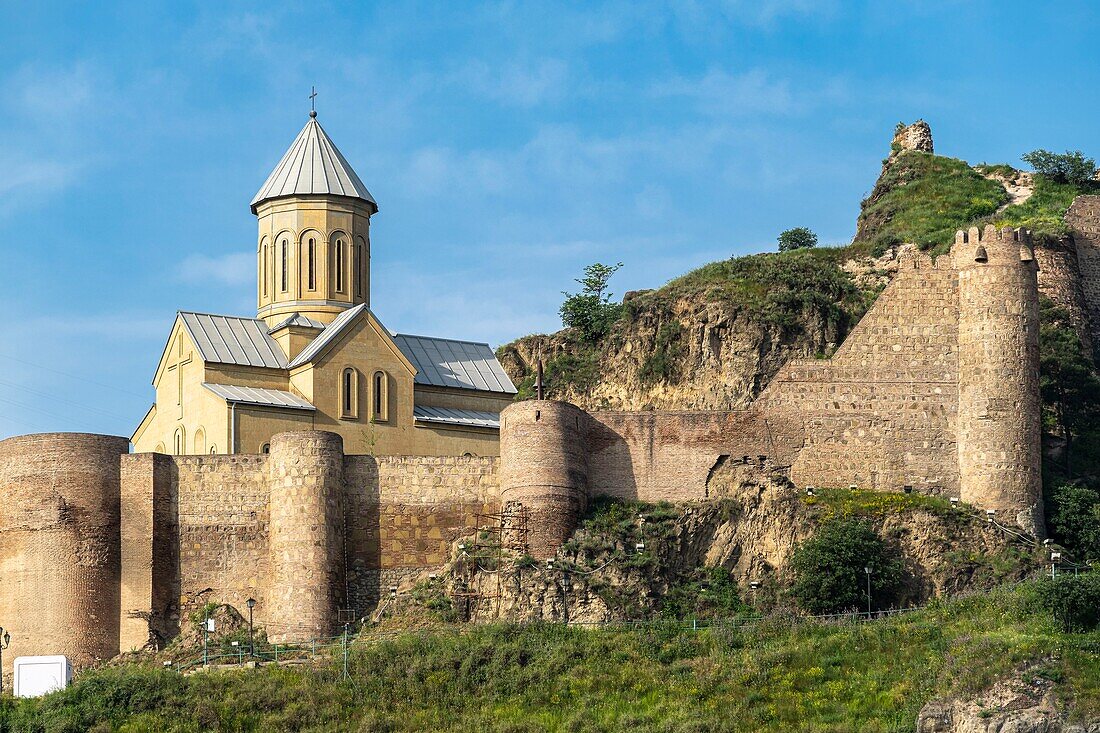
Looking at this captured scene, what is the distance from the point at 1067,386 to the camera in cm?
5703

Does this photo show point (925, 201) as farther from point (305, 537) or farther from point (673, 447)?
point (305, 537)

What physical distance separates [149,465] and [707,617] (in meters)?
11.7

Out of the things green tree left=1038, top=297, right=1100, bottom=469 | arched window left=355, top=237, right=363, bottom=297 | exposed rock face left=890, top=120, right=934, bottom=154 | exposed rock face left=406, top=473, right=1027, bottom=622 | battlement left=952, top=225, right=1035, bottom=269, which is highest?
exposed rock face left=890, top=120, right=934, bottom=154

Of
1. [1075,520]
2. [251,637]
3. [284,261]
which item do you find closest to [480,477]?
[251,637]

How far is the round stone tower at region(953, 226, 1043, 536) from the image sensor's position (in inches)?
2002

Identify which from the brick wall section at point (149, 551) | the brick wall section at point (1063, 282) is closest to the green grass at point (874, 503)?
the brick wall section at point (1063, 282)

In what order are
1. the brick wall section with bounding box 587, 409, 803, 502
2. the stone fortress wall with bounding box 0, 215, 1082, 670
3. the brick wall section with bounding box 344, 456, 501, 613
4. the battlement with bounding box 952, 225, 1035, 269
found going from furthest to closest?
1. the battlement with bounding box 952, 225, 1035, 269
2. the brick wall section with bounding box 587, 409, 803, 502
3. the brick wall section with bounding box 344, 456, 501, 613
4. the stone fortress wall with bounding box 0, 215, 1082, 670

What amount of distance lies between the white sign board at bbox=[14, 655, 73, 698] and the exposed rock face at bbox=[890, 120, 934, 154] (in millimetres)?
32875

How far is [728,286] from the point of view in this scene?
63.7 m

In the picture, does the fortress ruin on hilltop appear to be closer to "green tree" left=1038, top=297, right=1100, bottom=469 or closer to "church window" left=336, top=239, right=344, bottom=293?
"green tree" left=1038, top=297, right=1100, bottom=469

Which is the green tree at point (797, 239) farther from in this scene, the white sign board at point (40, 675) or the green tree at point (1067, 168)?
the white sign board at point (40, 675)

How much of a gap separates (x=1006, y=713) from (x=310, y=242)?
2321cm

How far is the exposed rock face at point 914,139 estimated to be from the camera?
71562 millimetres

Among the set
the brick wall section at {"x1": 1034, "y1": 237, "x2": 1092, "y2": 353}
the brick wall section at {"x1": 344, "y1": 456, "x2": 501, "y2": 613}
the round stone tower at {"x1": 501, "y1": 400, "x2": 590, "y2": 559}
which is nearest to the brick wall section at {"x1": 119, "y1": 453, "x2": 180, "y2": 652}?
the brick wall section at {"x1": 344, "y1": 456, "x2": 501, "y2": 613}
